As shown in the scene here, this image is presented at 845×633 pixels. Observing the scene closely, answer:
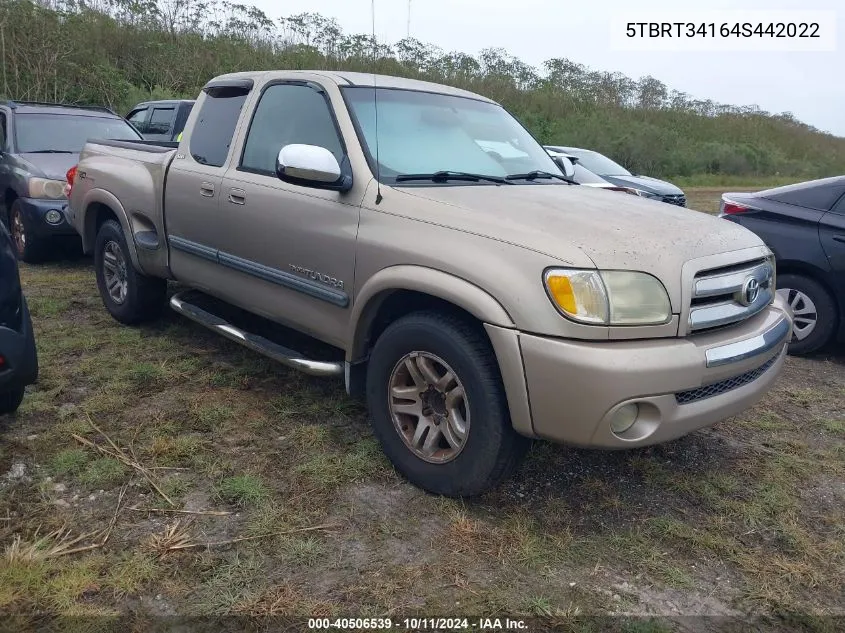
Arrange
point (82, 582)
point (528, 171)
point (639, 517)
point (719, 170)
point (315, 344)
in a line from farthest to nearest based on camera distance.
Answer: point (719, 170), point (315, 344), point (528, 171), point (639, 517), point (82, 582)

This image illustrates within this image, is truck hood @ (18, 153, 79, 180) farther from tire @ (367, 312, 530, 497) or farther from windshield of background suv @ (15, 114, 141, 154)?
tire @ (367, 312, 530, 497)

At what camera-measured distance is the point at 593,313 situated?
2.50m

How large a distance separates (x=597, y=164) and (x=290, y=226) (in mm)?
8751

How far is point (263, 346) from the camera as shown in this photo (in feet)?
12.2

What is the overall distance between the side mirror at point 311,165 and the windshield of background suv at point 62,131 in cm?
502

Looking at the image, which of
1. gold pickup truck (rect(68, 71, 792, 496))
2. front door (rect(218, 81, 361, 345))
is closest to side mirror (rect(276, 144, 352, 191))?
gold pickup truck (rect(68, 71, 792, 496))

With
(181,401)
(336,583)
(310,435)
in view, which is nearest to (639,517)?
(336,583)

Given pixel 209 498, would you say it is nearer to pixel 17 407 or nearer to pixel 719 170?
pixel 17 407

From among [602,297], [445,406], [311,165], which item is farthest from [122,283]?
[602,297]

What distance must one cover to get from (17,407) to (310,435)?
4.91 ft

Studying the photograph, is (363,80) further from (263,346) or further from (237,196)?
(263,346)

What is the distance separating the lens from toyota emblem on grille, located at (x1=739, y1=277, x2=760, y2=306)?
2.86m

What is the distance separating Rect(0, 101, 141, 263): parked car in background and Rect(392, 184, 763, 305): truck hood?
5171 mm

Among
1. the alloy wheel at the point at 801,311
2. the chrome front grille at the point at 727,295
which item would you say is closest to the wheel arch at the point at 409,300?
the chrome front grille at the point at 727,295
